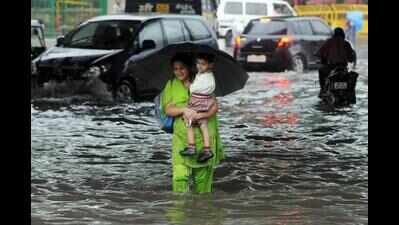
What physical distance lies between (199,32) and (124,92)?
338 cm

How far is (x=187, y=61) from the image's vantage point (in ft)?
25.7

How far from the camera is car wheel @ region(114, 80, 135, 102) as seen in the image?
17344 millimetres

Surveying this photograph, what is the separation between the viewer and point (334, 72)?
674 inches

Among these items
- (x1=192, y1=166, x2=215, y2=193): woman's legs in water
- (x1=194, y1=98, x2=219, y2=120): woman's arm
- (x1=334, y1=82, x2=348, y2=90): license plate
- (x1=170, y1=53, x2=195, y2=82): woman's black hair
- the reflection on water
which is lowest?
the reflection on water

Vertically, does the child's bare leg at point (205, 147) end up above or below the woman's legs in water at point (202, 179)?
above

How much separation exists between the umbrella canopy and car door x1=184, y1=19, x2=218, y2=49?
18859mm

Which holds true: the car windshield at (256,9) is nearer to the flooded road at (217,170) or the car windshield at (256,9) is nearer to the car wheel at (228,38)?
the car wheel at (228,38)

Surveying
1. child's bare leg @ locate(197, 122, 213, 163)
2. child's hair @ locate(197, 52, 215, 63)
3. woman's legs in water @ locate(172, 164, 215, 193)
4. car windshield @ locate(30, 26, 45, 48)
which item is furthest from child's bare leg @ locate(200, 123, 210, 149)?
car windshield @ locate(30, 26, 45, 48)

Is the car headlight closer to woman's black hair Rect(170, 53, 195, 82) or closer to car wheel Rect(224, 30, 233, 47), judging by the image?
woman's black hair Rect(170, 53, 195, 82)

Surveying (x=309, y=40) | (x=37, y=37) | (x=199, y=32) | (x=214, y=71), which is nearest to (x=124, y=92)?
(x=199, y=32)

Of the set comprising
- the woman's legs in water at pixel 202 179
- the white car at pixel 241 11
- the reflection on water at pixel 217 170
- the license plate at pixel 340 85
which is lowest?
the reflection on water at pixel 217 170

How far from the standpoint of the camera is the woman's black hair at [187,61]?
7824mm

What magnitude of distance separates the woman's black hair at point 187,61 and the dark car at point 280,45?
17.9 m

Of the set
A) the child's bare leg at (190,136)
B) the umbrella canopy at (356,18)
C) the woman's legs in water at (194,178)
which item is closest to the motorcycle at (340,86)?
the woman's legs in water at (194,178)
